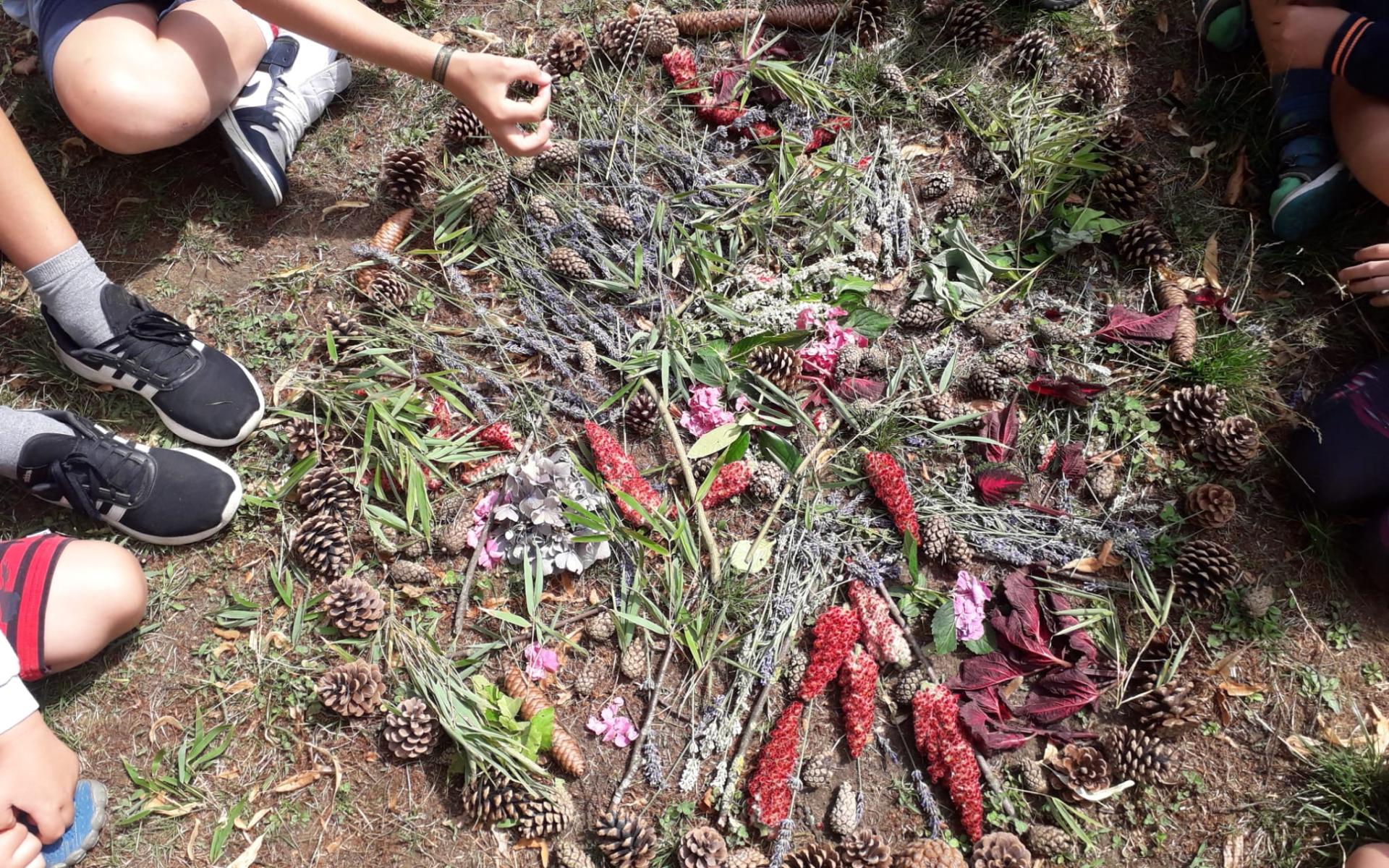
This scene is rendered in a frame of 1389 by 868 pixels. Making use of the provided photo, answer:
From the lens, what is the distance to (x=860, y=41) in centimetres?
248

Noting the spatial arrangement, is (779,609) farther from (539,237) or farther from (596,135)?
(596,135)

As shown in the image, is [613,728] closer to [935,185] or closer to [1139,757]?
[1139,757]

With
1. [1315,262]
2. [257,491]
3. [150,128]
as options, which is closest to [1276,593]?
[1315,262]

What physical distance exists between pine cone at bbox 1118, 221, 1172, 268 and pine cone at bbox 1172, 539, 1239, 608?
803 millimetres

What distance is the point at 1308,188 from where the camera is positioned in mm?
2133

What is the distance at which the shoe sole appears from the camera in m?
1.97

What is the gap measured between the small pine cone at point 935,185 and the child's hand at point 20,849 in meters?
2.60

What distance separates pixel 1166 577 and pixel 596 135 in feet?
6.37

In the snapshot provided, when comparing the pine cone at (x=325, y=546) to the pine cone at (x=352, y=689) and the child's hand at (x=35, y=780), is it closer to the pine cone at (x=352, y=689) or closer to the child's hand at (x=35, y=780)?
the pine cone at (x=352, y=689)

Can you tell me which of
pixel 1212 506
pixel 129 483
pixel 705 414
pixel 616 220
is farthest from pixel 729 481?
pixel 129 483

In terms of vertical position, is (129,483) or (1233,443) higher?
(129,483)

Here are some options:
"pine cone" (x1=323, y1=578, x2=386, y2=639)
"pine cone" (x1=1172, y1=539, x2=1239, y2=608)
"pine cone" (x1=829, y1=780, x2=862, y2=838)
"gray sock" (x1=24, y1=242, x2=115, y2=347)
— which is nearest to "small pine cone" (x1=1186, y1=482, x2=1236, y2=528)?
"pine cone" (x1=1172, y1=539, x2=1239, y2=608)

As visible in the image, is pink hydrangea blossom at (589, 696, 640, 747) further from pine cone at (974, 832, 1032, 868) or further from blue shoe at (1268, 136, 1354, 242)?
blue shoe at (1268, 136, 1354, 242)

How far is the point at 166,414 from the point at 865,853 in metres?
1.95
